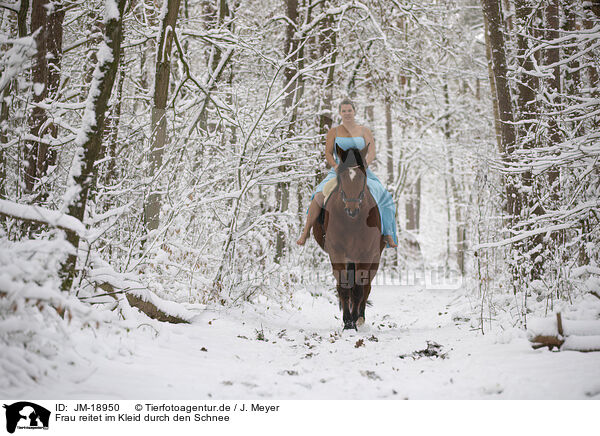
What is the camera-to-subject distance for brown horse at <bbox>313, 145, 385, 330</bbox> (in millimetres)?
5832

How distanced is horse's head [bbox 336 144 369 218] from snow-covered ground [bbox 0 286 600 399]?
1695 millimetres

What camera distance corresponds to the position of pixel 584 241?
4969mm

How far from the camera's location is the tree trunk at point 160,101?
552 cm

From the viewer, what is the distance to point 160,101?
570 cm

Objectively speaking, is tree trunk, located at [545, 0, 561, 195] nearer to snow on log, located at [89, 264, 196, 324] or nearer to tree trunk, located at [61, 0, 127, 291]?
snow on log, located at [89, 264, 196, 324]

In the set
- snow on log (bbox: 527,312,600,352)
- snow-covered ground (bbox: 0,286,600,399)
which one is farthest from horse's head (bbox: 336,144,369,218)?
snow on log (bbox: 527,312,600,352)

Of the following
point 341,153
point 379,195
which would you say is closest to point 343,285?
point 379,195

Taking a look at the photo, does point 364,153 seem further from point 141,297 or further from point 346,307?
point 141,297

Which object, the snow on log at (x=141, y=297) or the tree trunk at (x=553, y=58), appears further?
the tree trunk at (x=553, y=58)

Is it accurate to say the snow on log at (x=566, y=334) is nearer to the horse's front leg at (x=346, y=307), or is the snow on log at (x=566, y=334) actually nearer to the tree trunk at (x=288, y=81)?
the horse's front leg at (x=346, y=307)

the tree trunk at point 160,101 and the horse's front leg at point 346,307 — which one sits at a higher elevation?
the tree trunk at point 160,101
